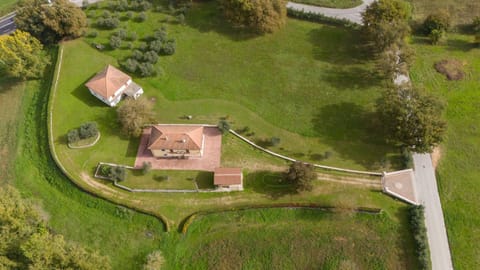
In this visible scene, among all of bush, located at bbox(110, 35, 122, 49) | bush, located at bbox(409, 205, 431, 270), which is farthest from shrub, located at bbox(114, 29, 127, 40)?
bush, located at bbox(409, 205, 431, 270)

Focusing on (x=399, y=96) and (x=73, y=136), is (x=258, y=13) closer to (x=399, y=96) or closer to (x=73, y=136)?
(x=399, y=96)

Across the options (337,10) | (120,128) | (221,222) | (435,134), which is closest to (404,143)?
(435,134)

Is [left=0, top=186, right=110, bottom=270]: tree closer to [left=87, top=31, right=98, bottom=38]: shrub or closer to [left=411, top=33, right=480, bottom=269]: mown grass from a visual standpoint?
[left=87, top=31, right=98, bottom=38]: shrub

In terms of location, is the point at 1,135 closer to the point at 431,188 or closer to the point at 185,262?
the point at 185,262

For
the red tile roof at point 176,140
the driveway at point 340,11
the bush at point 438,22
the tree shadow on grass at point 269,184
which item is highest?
the driveway at point 340,11

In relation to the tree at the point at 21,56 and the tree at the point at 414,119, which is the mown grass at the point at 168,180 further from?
the tree at the point at 21,56

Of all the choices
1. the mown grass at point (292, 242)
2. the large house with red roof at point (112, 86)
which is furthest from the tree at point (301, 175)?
the large house with red roof at point (112, 86)
